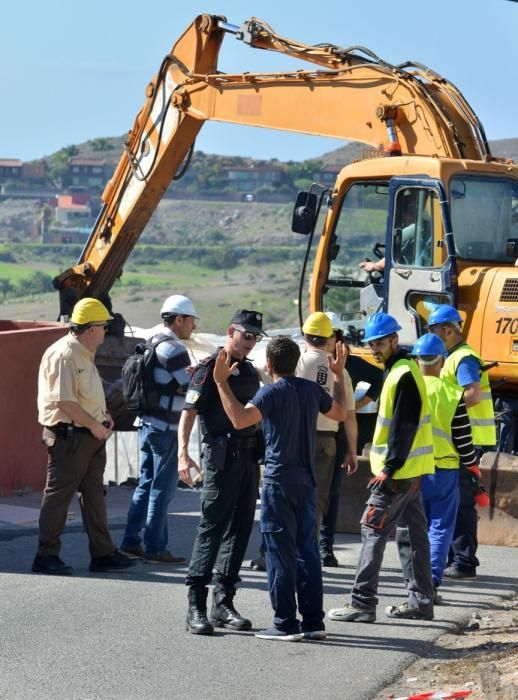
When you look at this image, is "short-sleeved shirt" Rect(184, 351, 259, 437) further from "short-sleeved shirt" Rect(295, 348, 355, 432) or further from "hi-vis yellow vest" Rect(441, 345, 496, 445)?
"hi-vis yellow vest" Rect(441, 345, 496, 445)

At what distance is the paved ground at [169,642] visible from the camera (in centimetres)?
748

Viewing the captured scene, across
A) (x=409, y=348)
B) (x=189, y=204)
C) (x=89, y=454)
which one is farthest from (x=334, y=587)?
(x=189, y=204)

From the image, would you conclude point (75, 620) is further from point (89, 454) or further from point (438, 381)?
point (438, 381)

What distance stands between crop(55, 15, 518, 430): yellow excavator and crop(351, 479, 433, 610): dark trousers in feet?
12.9

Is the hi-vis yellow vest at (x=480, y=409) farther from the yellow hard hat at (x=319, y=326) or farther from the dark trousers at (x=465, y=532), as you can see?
the yellow hard hat at (x=319, y=326)

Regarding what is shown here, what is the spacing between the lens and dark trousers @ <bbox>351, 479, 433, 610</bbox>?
8.93 m

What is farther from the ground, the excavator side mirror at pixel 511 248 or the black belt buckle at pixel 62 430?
the excavator side mirror at pixel 511 248

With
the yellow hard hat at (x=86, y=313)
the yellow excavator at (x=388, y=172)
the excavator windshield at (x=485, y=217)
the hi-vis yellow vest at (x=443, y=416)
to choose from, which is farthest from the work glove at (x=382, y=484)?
the excavator windshield at (x=485, y=217)

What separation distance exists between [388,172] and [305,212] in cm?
86

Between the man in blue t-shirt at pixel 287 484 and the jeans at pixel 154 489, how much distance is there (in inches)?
90.1

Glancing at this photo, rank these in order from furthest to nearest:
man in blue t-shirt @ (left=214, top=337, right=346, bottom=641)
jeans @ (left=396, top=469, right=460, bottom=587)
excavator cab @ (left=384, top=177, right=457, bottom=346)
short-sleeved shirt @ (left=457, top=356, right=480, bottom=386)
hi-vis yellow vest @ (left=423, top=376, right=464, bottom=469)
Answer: excavator cab @ (left=384, top=177, right=457, bottom=346) → short-sleeved shirt @ (left=457, top=356, right=480, bottom=386) → hi-vis yellow vest @ (left=423, top=376, right=464, bottom=469) → jeans @ (left=396, top=469, right=460, bottom=587) → man in blue t-shirt @ (left=214, top=337, right=346, bottom=641)

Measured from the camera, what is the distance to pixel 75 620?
885 cm

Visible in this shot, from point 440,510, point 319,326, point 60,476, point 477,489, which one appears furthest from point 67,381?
point 477,489

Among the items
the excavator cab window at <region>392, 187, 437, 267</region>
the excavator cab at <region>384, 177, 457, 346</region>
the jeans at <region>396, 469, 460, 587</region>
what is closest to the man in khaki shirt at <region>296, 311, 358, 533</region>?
the jeans at <region>396, 469, 460, 587</region>
